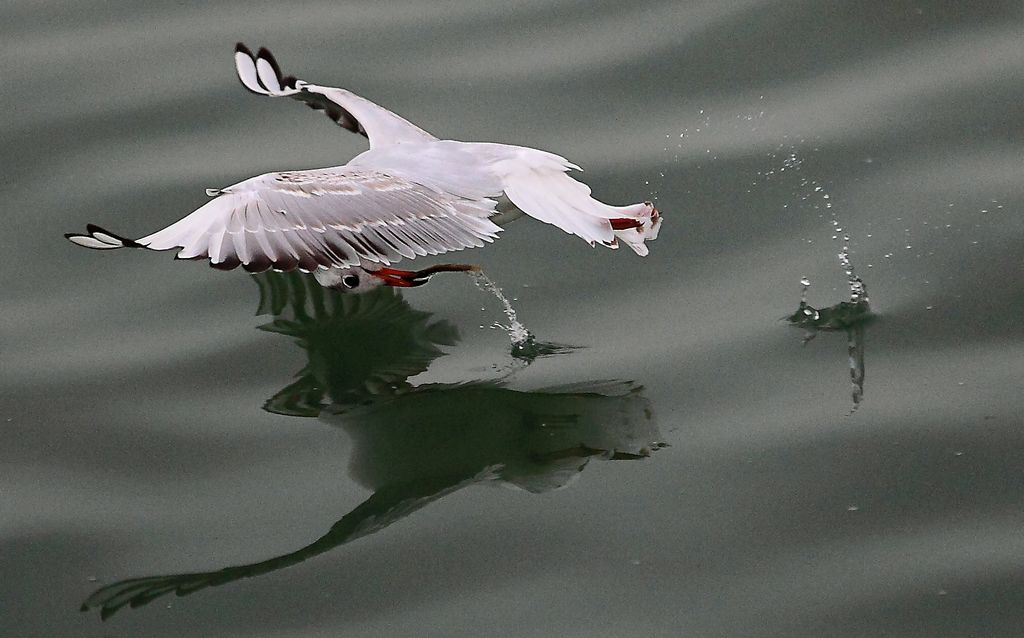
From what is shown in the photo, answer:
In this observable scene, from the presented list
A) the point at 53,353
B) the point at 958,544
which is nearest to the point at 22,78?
the point at 53,353

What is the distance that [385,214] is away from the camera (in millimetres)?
4156

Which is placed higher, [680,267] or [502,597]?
[680,267]

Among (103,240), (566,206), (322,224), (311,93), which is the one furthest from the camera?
(311,93)

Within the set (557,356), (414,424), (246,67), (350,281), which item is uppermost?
(246,67)

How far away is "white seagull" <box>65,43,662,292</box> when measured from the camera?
3908mm

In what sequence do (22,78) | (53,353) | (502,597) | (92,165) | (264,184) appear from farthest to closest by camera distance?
(22,78) → (92,165) → (53,353) → (264,184) → (502,597)

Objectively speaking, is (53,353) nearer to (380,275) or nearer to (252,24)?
(380,275)

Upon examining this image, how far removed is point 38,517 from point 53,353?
81cm

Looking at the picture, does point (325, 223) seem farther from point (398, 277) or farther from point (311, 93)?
point (311, 93)

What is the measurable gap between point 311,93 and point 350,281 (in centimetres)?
93

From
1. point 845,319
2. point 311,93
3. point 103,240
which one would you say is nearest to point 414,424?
point 103,240

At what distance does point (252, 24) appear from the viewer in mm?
6195

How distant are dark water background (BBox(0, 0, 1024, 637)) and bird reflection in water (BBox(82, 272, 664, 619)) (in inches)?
0.4

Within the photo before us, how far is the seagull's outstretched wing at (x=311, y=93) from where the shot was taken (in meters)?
5.05
